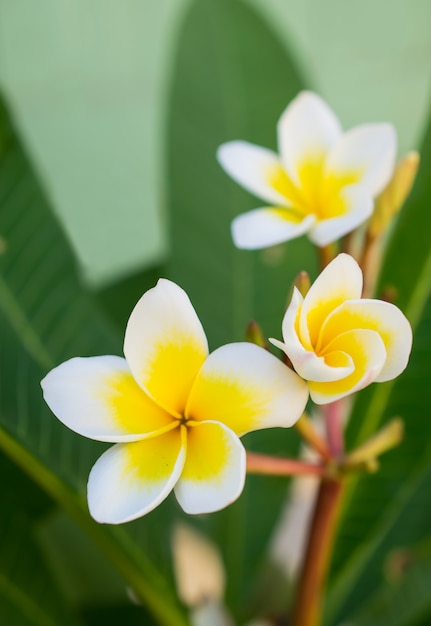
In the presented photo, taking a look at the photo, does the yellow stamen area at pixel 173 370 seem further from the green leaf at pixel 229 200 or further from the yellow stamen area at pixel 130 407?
the green leaf at pixel 229 200

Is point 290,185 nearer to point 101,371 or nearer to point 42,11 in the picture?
point 101,371

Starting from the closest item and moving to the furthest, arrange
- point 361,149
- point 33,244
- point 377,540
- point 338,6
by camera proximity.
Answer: point 361,149 → point 33,244 → point 377,540 → point 338,6

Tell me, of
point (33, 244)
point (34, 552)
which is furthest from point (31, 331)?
point (34, 552)

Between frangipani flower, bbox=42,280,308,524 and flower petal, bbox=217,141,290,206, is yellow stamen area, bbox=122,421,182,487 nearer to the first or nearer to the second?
frangipani flower, bbox=42,280,308,524

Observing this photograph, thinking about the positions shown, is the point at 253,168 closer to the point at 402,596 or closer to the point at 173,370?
the point at 173,370

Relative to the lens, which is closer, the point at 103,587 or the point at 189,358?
the point at 189,358

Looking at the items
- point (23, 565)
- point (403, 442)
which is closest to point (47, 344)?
point (23, 565)
